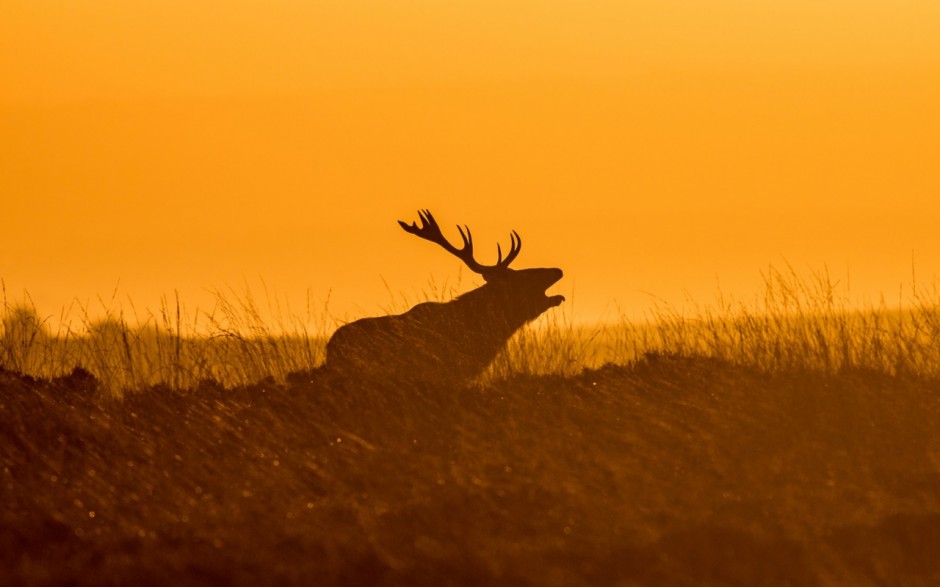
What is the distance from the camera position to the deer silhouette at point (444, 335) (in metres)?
14.1

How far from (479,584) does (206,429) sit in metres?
4.34

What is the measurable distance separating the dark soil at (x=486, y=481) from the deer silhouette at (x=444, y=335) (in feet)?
3.59

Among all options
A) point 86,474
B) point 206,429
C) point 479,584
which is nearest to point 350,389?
point 206,429

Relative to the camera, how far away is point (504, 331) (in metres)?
15.2

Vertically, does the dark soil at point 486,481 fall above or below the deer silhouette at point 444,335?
below

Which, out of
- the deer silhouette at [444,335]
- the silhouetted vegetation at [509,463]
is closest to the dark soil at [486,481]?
the silhouetted vegetation at [509,463]

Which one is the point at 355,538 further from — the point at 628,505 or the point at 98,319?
the point at 98,319

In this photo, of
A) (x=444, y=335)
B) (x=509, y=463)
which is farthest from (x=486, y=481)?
(x=444, y=335)

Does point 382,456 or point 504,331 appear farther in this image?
point 504,331

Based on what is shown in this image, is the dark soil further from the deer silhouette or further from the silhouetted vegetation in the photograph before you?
the deer silhouette

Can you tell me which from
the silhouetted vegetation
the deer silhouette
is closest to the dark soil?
the silhouetted vegetation

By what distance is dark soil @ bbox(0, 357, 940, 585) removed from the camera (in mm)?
7773

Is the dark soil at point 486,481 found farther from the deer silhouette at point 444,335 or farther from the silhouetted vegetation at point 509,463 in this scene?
the deer silhouette at point 444,335

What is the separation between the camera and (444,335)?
14.7 meters
